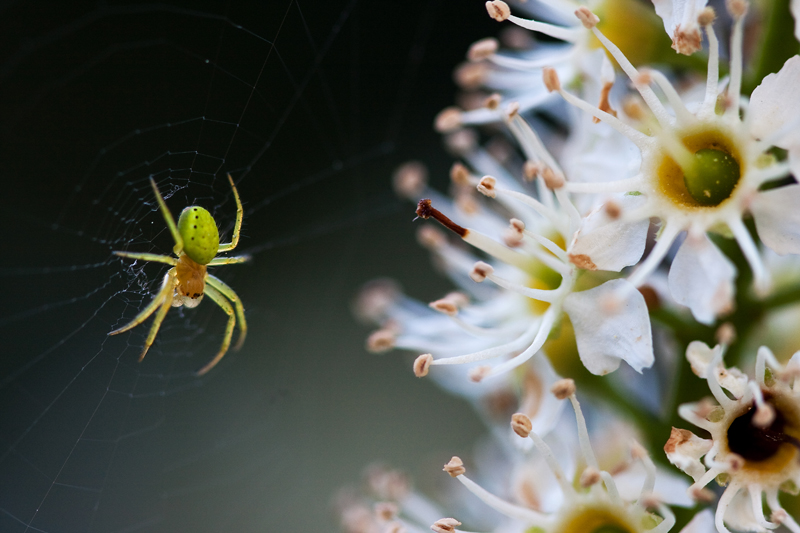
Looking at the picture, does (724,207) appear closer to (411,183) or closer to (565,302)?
(565,302)

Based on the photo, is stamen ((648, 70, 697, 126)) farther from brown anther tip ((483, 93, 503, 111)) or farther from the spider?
the spider

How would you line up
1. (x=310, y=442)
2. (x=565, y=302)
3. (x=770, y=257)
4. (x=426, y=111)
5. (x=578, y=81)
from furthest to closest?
(x=426, y=111)
(x=310, y=442)
(x=578, y=81)
(x=770, y=257)
(x=565, y=302)

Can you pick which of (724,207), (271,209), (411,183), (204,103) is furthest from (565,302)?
(271,209)

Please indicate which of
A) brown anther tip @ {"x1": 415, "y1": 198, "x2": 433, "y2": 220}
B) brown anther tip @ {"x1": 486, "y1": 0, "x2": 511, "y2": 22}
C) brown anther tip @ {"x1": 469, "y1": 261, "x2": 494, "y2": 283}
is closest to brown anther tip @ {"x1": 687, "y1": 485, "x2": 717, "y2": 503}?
brown anther tip @ {"x1": 469, "y1": 261, "x2": 494, "y2": 283}

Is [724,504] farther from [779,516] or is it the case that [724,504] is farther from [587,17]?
[587,17]

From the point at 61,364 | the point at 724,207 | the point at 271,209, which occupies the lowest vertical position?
the point at 61,364

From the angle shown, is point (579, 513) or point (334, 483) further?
point (334, 483)

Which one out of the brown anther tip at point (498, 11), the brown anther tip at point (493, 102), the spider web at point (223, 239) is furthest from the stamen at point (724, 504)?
the spider web at point (223, 239)

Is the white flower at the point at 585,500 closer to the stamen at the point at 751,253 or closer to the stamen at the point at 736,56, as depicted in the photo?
the stamen at the point at 751,253
